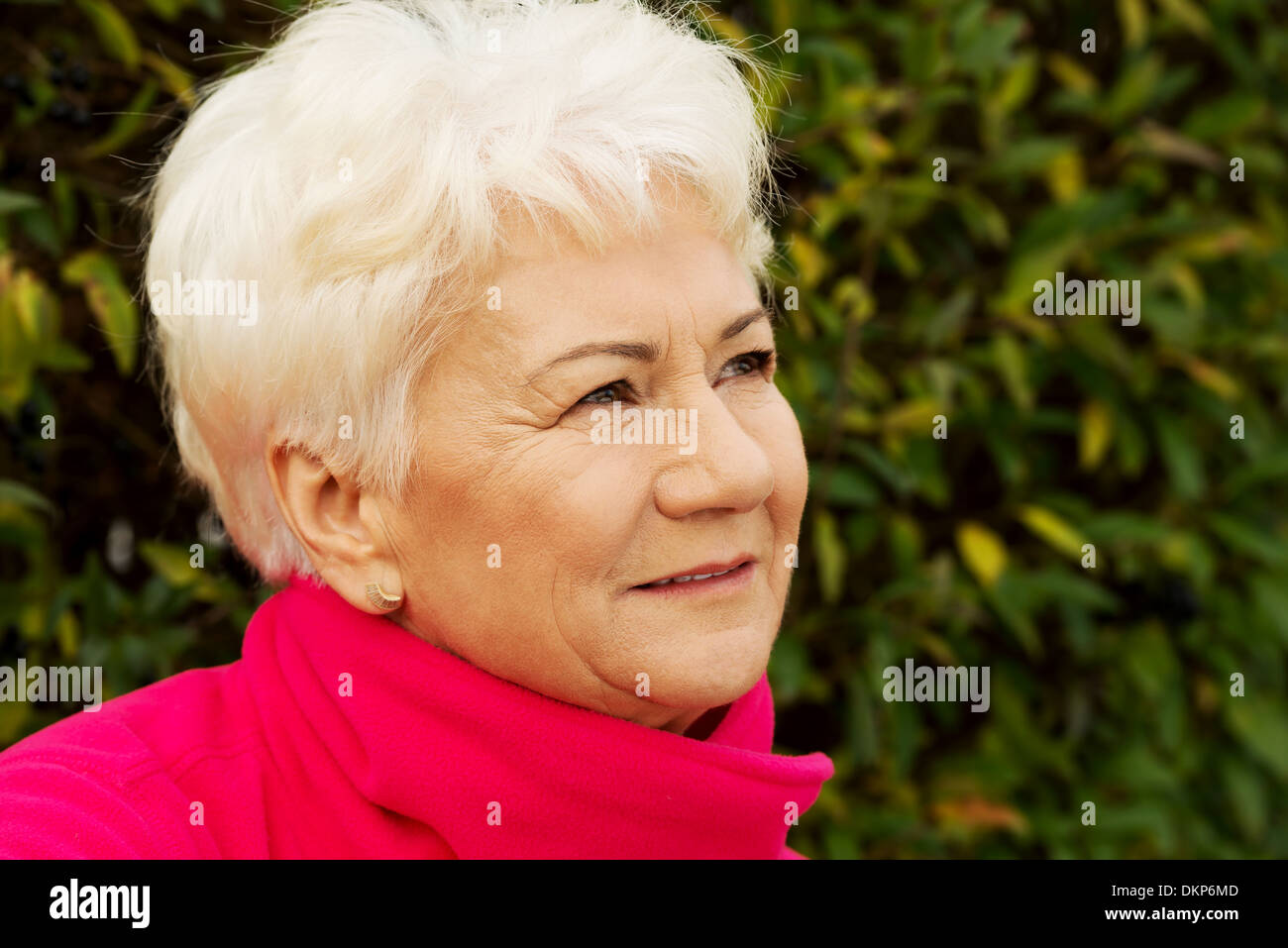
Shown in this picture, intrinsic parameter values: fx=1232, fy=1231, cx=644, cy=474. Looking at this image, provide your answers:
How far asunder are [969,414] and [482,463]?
1.50 m

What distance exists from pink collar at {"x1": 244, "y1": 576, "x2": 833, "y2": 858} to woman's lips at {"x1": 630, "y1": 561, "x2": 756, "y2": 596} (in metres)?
0.14

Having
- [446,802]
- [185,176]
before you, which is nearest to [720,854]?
[446,802]

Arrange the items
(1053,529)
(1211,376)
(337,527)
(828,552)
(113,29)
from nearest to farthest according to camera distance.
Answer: (337,527) < (113,29) < (828,552) < (1053,529) < (1211,376)

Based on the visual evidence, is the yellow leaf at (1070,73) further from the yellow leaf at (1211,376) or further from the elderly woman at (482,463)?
the elderly woman at (482,463)

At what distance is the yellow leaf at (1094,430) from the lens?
246 centimetres

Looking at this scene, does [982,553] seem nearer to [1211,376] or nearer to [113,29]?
[1211,376]

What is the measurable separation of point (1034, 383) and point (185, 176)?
1733mm

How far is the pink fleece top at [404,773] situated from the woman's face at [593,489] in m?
0.05

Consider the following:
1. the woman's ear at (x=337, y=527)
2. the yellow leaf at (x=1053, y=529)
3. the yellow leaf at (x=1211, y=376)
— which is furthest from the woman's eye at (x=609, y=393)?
the yellow leaf at (x=1211, y=376)

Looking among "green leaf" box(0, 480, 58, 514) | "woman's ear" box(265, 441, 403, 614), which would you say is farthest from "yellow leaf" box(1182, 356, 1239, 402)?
"green leaf" box(0, 480, 58, 514)

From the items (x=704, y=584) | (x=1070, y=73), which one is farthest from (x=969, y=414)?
(x=704, y=584)

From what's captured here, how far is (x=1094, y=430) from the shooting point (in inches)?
97.7

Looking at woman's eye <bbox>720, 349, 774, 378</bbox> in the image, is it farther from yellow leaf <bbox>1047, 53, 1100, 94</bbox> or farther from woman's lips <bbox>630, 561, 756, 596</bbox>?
yellow leaf <bbox>1047, 53, 1100, 94</bbox>

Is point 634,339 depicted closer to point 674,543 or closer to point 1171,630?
point 674,543
